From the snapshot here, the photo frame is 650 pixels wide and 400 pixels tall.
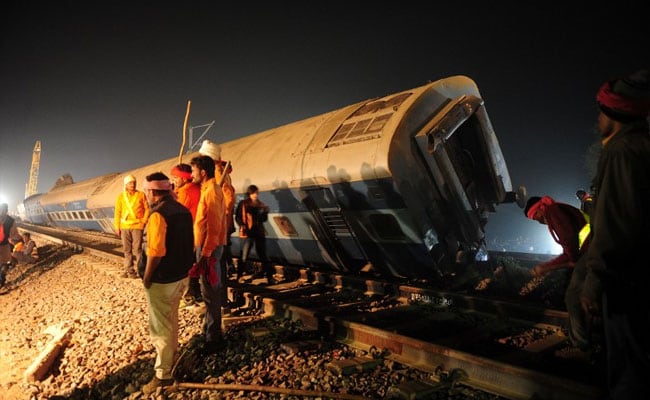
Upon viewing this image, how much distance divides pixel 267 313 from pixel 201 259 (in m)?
1.59

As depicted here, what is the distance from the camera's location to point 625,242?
1.84 m

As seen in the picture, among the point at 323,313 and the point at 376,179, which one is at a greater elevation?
the point at 376,179

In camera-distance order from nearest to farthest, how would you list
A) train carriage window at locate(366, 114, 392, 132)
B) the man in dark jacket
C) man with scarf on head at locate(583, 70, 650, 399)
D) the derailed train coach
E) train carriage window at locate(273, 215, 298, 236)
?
man with scarf on head at locate(583, 70, 650, 399) < the derailed train coach < train carriage window at locate(366, 114, 392, 132) < train carriage window at locate(273, 215, 298, 236) < the man in dark jacket

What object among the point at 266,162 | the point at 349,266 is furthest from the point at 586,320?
the point at 266,162

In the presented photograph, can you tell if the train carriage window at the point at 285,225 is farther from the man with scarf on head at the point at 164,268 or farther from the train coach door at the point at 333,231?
the man with scarf on head at the point at 164,268

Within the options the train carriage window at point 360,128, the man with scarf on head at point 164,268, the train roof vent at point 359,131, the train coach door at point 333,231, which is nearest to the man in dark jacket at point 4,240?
the train coach door at point 333,231

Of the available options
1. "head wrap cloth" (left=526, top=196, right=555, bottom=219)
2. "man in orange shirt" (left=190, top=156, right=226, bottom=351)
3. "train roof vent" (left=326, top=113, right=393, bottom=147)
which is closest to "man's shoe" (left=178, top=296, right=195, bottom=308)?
"man in orange shirt" (left=190, top=156, right=226, bottom=351)

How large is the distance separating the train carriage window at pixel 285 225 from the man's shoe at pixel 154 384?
3.96 meters

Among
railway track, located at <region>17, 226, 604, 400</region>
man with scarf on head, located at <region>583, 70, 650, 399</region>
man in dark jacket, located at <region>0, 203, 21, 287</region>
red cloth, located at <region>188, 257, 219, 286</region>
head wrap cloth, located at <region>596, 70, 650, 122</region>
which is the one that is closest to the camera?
man with scarf on head, located at <region>583, 70, 650, 399</region>

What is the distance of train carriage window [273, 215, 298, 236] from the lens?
7.23 meters

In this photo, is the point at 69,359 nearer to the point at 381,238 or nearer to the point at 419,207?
the point at 381,238

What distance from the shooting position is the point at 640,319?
1897mm

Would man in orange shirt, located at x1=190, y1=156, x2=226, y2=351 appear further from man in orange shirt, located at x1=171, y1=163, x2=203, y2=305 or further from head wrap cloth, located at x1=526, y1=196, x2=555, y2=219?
head wrap cloth, located at x1=526, y1=196, x2=555, y2=219

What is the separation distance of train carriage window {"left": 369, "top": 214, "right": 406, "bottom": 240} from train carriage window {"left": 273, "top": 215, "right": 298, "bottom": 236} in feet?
6.41
